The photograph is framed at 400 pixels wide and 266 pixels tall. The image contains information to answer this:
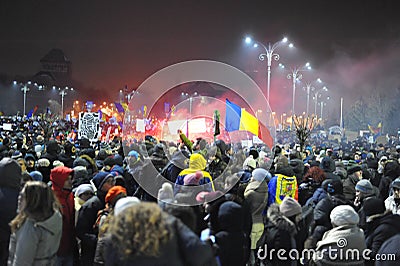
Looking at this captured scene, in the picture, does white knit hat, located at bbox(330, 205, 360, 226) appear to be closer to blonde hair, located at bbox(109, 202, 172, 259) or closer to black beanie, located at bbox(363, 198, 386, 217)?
black beanie, located at bbox(363, 198, 386, 217)

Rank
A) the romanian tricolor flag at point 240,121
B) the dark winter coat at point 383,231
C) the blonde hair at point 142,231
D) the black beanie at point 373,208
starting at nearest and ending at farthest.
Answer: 1. the blonde hair at point 142,231
2. the dark winter coat at point 383,231
3. the black beanie at point 373,208
4. the romanian tricolor flag at point 240,121

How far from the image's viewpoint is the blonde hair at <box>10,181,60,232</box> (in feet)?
14.2

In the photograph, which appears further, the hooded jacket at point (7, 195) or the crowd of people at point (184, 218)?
the hooded jacket at point (7, 195)

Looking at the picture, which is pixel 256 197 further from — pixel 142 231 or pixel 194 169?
pixel 142 231

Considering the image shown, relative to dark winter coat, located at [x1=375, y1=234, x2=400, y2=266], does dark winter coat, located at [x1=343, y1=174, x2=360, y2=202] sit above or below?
above

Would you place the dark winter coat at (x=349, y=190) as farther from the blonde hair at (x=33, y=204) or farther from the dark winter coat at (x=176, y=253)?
the blonde hair at (x=33, y=204)

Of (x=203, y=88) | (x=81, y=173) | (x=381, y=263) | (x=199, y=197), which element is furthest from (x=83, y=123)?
(x=203, y=88)

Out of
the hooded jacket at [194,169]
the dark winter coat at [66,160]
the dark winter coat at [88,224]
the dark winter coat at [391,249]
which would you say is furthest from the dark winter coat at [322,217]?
the dark winter coat at [66,160]

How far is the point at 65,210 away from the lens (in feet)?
18.4

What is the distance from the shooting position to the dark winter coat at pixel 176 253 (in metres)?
3.25

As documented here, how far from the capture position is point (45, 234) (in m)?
4.42

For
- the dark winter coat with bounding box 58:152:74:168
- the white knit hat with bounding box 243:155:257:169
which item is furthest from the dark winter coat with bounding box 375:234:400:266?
the dark winter coat with bounding box 58:152:74:168

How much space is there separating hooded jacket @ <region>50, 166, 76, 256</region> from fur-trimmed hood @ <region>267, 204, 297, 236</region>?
2403 mm

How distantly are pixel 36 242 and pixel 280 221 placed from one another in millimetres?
2753
